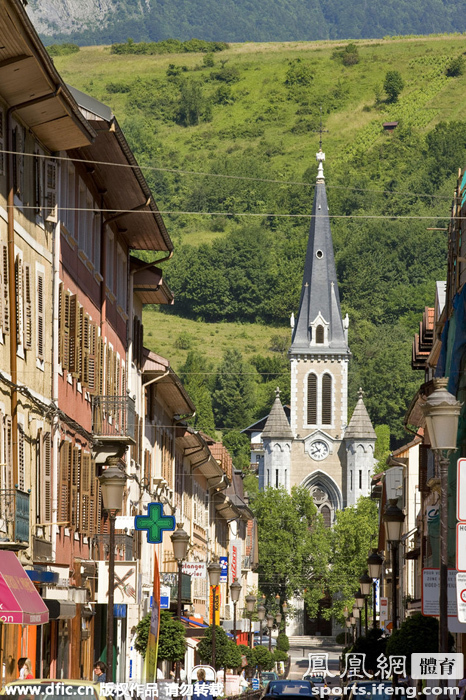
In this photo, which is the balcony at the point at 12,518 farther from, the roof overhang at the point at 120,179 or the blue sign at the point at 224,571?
the blue sign at the point at 224,571

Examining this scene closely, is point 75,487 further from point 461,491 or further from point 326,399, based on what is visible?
point 326,399

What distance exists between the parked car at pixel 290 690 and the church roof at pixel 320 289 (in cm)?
11812

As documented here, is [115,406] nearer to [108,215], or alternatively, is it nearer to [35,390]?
[108,215]

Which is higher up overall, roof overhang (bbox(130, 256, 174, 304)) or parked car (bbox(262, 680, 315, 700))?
roof overhang (bbox(130, 256, 174, 304))

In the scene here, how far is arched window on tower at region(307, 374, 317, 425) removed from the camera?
468 feet

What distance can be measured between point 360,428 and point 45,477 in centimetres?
11963

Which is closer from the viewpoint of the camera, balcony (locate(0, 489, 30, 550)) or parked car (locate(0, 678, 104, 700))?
parked car (locate(0, 678, 104, 700))

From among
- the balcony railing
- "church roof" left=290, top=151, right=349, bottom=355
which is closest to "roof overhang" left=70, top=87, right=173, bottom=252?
the balcony railing

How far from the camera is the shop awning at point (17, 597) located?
667 inches

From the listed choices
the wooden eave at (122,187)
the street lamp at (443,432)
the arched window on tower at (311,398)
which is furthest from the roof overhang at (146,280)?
the arched window on tower at (311,398)

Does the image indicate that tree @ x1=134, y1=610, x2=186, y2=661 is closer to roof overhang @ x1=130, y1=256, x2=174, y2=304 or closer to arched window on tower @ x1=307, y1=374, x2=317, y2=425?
roof overhang @ x1=130, y1=256, x2=174, y2=304

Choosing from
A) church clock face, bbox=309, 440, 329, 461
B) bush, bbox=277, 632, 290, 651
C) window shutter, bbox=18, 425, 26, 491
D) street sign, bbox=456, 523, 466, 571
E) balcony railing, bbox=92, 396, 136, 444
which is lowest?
bush, bbox=277, 632, 290, 651

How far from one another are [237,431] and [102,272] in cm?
15809

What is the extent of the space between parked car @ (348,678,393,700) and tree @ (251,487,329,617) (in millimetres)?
96756
